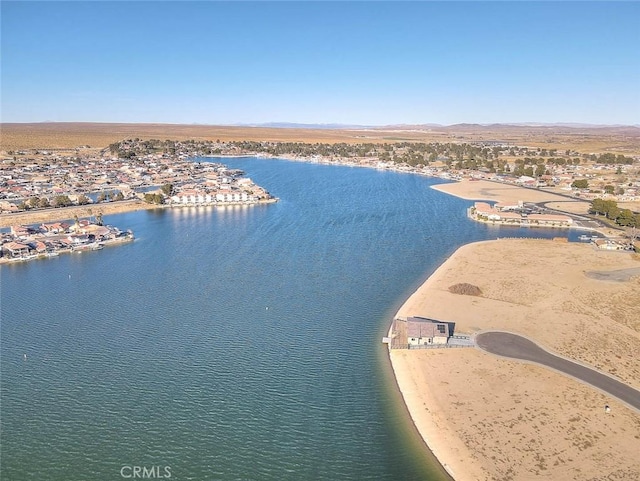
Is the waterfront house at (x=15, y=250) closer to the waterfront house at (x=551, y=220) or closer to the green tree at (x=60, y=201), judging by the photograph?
the green tree at (x=60, y=201)

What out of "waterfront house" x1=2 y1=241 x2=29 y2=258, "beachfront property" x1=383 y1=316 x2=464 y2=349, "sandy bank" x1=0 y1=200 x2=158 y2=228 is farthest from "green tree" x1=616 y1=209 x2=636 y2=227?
"waterfront house" x1=2 y1=241 x2=29 y2=258

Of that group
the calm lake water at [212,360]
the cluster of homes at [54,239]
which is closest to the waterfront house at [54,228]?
the cluster of homes at [54,239]

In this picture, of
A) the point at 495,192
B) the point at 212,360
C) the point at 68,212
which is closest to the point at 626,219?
the point at 495,192

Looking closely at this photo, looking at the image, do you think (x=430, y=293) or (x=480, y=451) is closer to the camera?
(x=480, y=451)

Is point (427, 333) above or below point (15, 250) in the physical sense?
below

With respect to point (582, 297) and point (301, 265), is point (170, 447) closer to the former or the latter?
point (301, 265)

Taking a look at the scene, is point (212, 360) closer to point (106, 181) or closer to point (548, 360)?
point (548, 360)

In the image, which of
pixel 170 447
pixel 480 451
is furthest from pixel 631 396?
pixel 170 447
